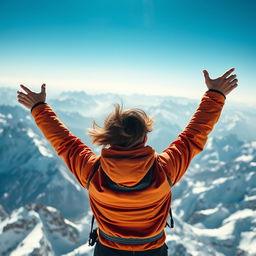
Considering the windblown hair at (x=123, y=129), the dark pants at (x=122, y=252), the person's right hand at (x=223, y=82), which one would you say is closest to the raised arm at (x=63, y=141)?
the windblown hair at (x=123, y=129)

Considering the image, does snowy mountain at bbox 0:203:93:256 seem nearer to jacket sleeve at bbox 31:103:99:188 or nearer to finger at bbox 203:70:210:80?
jacket sleeve at bbox 31:103:99:188

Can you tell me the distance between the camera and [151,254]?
3775mm

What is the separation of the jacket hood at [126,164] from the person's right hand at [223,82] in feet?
5.87

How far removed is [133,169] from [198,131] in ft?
4.53

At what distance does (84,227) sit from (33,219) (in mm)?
30831

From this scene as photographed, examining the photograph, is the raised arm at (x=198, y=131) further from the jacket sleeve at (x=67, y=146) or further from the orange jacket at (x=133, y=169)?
the jacket sleeve at (x=67, y=146)

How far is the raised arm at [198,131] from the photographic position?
3607mm

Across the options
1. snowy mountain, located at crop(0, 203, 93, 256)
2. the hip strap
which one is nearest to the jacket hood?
the hip strap

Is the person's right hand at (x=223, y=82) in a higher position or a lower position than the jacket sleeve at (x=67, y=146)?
higher

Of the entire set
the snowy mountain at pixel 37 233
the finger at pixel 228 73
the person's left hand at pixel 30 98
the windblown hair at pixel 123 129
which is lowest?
the snowy mountain at pixel 37 233

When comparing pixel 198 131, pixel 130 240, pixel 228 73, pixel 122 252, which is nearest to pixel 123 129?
pixel 198 131

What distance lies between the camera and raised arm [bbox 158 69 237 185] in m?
3.61

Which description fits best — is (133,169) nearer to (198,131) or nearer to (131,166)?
(131,166)

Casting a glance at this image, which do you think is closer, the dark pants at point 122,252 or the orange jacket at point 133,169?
the orange jacket at point 133,169
